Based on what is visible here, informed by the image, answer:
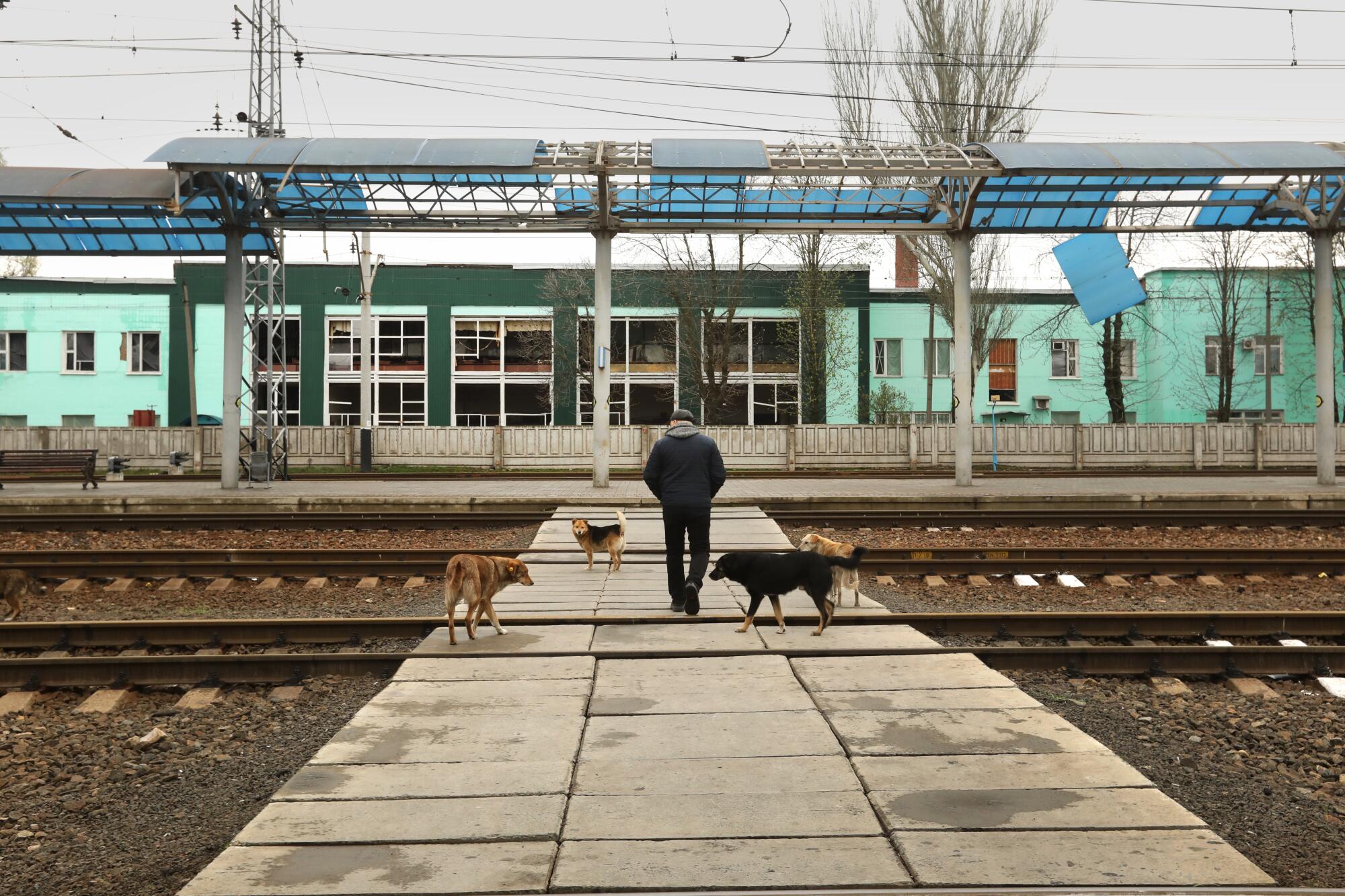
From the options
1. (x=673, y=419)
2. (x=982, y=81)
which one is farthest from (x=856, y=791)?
(x=982, y=81)

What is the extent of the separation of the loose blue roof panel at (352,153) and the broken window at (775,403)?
27869 millimetres

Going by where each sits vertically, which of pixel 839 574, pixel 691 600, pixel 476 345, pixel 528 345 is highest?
pixel 476 345

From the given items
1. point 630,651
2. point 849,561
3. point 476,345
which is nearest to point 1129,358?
point 476,345

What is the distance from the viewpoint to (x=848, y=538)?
15914 millimetres

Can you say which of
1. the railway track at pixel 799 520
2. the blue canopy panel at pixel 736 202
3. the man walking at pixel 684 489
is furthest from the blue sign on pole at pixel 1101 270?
the man walking at pixel 684 489

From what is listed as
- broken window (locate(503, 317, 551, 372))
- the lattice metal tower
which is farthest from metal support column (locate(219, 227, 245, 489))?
broken window (locate(503, 317, 551, 372))

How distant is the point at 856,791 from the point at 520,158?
1560 cm

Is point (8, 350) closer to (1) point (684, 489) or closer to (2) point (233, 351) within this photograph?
(2) point (233, 351)

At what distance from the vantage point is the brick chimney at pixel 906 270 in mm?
47125

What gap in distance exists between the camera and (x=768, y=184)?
70.3 ft

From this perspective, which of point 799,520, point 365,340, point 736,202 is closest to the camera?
point 799,520

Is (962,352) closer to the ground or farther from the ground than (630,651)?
farther from the ground

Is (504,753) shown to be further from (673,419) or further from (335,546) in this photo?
(335,546)

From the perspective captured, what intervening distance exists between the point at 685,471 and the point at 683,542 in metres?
0.62
